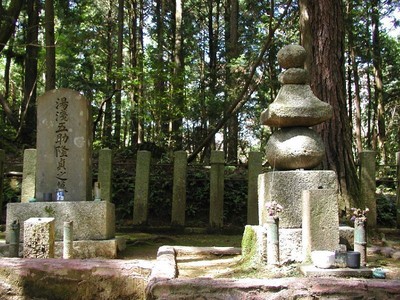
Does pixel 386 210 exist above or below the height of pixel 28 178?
below

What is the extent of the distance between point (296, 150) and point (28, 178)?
A: 6.06 m

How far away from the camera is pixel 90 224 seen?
6359 mm

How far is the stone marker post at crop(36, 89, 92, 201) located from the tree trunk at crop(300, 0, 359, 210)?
3.97m

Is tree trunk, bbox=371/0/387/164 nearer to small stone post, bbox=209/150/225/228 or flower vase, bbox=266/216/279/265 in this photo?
small stone post, bbox=209/150/225/228

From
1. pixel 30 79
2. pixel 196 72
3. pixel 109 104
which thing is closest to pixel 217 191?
pixel 109 104

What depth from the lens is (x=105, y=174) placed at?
9.01 meters

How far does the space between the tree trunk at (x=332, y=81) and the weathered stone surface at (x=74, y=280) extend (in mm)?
4349

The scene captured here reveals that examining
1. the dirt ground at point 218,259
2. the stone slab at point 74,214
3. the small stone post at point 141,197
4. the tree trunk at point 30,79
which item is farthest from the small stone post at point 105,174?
the tree trunk at point 30,79

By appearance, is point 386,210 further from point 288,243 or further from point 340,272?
point 340,272

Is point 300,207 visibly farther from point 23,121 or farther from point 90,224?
point 23,121

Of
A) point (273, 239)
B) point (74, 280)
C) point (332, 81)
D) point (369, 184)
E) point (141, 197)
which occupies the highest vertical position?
point (332, 81)

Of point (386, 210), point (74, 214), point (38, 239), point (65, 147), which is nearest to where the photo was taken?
point (38, 239)

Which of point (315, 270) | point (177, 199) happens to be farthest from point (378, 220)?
point (315, 270)

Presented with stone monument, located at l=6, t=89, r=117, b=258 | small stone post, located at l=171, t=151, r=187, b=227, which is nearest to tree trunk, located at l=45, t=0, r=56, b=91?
small stone post, located at l=171, t=151, r=187, b=227
